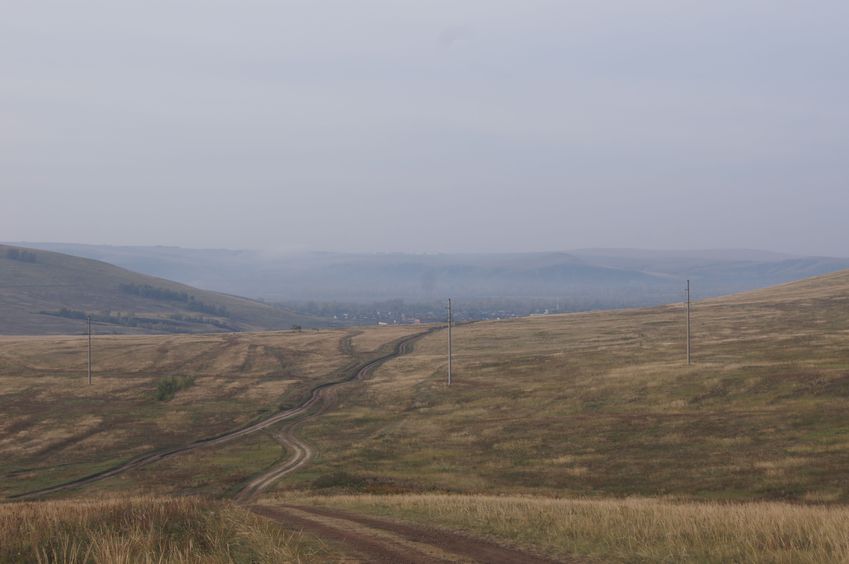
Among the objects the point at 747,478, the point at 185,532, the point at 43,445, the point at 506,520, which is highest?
the point at 185,532

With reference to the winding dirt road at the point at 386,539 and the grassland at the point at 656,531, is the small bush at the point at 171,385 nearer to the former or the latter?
the winding dirt road at the point at 386,539

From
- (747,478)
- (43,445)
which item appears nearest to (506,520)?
(747,478)

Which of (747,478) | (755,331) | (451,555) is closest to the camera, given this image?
(451,555)

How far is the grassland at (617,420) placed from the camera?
46406 mm

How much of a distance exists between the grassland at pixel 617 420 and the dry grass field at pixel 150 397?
35.8 ft

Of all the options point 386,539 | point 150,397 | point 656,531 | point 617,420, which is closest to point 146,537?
point 386,539

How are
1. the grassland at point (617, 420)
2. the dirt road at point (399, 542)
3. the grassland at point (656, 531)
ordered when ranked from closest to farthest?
the grassland at point (656, 531) < the dirt road at point (399, 542) < the grassland at point (617, 420)

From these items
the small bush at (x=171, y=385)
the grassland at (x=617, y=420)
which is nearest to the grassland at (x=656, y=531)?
the grassland at (x=617, y=420)

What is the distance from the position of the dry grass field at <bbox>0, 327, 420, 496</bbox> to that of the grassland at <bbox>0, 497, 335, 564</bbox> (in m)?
30.5

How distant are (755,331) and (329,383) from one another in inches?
2614

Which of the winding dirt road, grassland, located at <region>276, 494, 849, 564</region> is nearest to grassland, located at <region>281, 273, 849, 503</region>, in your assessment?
grassland, located at <region>276, 494, 849, 564</region>

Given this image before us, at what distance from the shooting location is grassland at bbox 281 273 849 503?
46.4 m

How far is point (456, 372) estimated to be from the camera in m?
108

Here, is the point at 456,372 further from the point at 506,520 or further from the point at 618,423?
the point at 506,520
